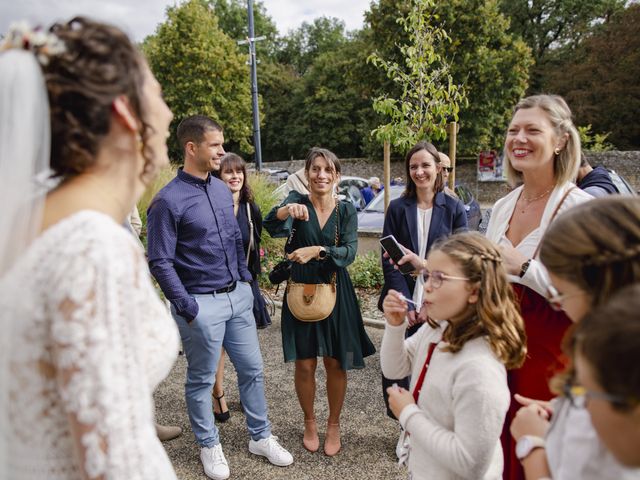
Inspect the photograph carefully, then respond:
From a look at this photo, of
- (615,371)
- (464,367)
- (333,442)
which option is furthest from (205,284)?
(615,371)

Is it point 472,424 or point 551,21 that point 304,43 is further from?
point 472,424

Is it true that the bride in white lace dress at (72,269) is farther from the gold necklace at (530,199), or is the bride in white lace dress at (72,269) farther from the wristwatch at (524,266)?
the gold necklace at (530,199)

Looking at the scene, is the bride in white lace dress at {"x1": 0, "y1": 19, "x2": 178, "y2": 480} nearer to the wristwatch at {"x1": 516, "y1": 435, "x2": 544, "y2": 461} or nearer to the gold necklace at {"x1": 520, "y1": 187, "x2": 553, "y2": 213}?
the wristwatch at {"x1": 516, "y1": 435, "x2": 544, "y2": 461}

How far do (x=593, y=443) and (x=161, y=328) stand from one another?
1126 millimetres

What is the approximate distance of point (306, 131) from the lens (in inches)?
1373

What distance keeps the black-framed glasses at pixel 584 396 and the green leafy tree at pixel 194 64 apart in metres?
24.7

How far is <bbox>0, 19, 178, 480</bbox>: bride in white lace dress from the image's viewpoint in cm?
103

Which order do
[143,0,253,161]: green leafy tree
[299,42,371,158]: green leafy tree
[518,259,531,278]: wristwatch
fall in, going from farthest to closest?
[299,42,371,158]: green leafy tree < [143,0,253,161]: green leafy tree < [518,259,531,278]: wristwatch

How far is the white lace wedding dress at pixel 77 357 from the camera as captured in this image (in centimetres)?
102

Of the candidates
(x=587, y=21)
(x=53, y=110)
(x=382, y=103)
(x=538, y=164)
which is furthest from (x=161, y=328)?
(x=587, y=21)

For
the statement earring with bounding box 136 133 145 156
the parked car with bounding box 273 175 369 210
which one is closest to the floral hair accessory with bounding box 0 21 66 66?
the statement earring with bounding box 136 133 145 156

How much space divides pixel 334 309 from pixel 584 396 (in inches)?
97.5

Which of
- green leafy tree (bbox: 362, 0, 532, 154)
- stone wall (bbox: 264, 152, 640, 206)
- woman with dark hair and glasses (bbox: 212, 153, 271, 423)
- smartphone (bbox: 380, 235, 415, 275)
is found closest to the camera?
smartphone (bbox: 380, 235, 415, 275)

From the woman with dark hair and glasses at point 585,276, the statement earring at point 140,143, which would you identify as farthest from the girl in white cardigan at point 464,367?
the statement earring at point 140,143
